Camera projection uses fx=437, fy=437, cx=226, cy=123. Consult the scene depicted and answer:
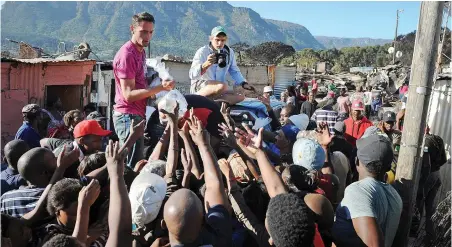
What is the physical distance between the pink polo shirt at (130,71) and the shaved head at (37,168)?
0.96 metres

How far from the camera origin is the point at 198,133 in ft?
10.4

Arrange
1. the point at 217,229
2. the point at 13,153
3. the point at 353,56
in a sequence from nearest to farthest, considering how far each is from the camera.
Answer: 1. the point at 217,229
2. the point at 13,153
3. the point at 353,56

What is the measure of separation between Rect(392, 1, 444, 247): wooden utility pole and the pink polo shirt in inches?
90.6

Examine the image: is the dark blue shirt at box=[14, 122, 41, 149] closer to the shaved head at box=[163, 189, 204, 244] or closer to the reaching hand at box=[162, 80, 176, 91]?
the reaching hand at box=[162, 80, 176, 91]

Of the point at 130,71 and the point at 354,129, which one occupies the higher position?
the point at 130,71

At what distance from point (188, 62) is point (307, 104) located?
14.8 ft

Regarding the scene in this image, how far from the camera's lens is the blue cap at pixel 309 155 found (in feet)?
11.7

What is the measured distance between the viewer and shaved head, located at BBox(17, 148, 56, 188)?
314cm

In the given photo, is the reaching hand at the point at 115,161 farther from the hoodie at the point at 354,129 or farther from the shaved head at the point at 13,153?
the hoodie at the point at 354,129

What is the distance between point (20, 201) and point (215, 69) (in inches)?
104

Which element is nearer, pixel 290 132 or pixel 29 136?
pixel 29 136

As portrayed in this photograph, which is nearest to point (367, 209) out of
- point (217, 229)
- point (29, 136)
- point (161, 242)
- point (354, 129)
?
point (217, 229)

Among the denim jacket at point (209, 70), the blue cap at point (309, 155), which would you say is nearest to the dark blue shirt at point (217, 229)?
the blue cap at point (309, 155)

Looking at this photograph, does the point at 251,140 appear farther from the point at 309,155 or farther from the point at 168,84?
the point at 168,84
